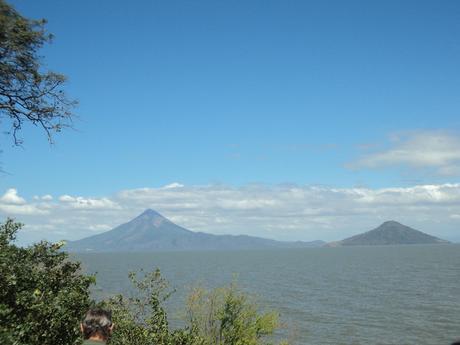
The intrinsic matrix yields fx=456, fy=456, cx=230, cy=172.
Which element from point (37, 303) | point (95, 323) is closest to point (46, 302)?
point (37, 303)

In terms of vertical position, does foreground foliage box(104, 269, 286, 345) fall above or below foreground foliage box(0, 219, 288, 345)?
below

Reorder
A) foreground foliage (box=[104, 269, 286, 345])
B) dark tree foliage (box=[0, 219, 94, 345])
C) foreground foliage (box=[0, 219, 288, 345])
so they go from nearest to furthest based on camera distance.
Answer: dark tree foliage (box=[0, 219, 94, 345]) → foreground foliage (box=[0, 219, 288, 345]) → foreground foliage (box=[104, 269, 286, 345])

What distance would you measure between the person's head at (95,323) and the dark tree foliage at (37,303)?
0.33 metres

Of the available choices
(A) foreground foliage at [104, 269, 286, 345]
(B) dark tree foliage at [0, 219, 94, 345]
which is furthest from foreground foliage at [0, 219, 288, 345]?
(A) foreground foliage at [104, 269, 286, 345]

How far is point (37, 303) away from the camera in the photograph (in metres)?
13.4

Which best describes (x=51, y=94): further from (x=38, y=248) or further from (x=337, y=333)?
(x=337, y=333)

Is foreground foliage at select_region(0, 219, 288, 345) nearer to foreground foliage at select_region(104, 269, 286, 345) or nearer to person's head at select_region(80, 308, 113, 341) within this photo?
person's head at select_region(80, 308, 113, 341)

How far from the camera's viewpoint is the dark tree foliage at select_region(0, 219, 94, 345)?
12302mm

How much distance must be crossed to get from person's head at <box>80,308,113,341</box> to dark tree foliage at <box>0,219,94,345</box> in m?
0.33

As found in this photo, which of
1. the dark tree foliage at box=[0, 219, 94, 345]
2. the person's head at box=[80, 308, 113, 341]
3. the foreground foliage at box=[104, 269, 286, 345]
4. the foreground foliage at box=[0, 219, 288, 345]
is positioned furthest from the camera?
the foreground foliage at box=[104, 269, 286, 345]

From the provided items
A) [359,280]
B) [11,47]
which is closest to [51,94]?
[11,47]

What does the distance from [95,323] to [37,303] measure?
2.70m

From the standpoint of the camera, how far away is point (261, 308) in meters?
97.6

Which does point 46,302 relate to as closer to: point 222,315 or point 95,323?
point 95,323
